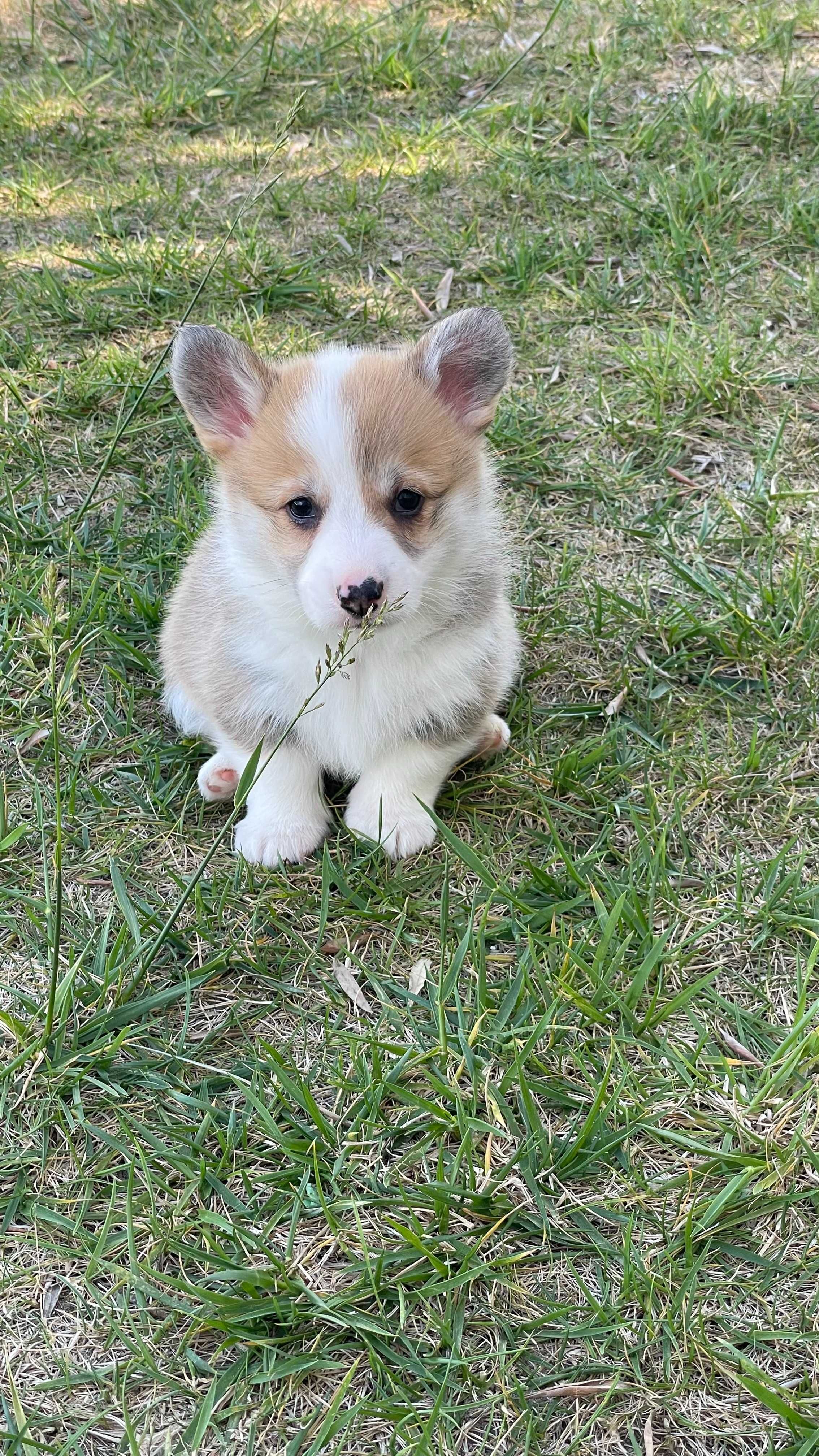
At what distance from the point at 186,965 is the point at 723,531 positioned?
206 cm

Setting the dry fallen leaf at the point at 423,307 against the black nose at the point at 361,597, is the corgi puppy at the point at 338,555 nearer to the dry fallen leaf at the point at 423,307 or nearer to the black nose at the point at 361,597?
the black nose at the point at 361,597

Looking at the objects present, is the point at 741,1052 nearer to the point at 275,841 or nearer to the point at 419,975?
the point at 419,975

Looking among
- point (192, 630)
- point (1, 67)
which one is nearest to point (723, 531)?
point (192, 630)

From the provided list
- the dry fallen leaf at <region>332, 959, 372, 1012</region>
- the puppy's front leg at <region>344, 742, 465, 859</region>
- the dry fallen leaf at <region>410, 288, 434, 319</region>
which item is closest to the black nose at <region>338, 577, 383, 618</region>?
the puppy's front leg at <region>344, 742, 465, 859</region>

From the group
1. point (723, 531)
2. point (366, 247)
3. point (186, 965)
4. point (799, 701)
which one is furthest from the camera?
point (366, 247)

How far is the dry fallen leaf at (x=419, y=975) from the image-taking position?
2.56 meters

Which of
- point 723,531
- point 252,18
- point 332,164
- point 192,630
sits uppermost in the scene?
point 252,18

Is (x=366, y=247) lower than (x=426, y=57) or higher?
lower

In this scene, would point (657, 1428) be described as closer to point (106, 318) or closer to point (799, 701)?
point (799, 701)

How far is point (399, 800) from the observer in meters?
2.80

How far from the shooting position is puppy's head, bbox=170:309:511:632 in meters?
2.39

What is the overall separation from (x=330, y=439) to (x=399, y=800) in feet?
2.74

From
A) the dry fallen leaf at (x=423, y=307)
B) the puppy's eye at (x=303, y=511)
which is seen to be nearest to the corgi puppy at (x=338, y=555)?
the puppy's eye at (x=303, y=511)

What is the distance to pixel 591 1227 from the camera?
217cm
